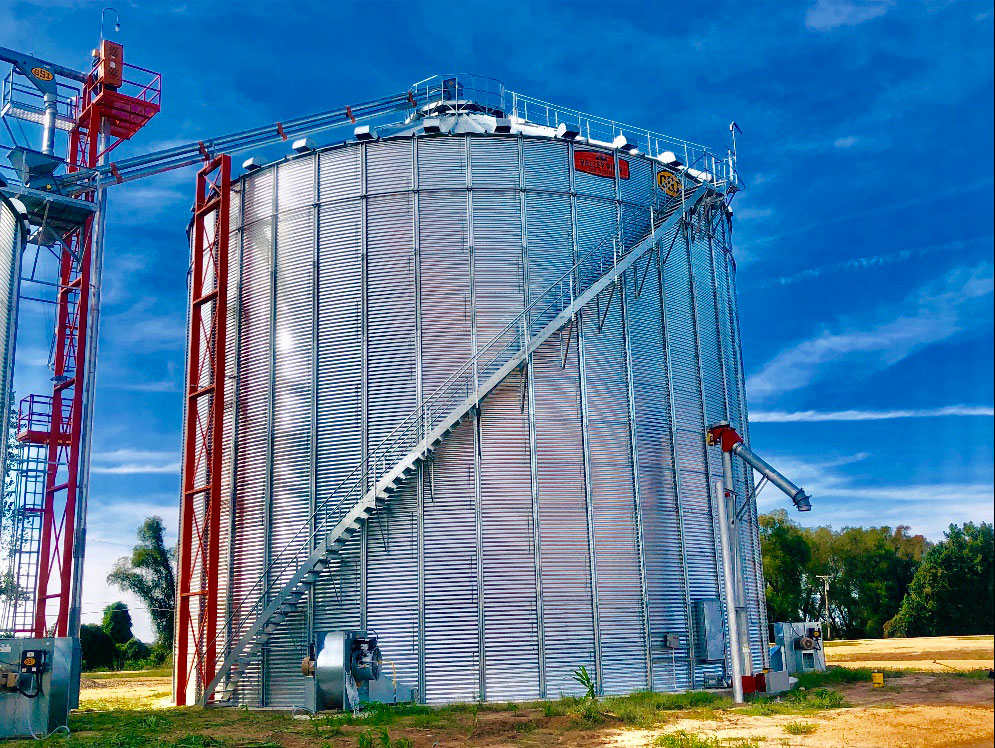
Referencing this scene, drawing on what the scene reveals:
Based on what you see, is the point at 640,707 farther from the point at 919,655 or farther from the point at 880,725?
the point at 919,655

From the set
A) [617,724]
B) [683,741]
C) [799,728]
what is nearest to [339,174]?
[617,724]

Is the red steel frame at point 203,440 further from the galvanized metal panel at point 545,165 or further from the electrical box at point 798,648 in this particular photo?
the electrical box at point 798,648

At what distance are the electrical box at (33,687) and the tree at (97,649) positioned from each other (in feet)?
179

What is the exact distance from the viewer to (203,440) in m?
35.4

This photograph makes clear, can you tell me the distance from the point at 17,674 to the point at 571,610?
50.9 feet

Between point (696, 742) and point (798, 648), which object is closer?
point (696, 742)

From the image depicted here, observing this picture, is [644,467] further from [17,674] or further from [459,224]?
[17,674]

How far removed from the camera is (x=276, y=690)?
30.3 metres

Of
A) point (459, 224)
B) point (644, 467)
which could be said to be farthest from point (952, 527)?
point (459, 224)

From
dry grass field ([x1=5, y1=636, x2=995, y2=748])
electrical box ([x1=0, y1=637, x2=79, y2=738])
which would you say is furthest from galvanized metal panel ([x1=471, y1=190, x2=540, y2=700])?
electrical box ([x1=0, y1=637, x2=79, y2=738])

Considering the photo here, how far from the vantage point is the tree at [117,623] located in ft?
258

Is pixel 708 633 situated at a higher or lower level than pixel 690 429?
lower

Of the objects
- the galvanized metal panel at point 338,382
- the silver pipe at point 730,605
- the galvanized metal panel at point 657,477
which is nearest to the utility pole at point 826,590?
the galvanized metal panel at point 657,477

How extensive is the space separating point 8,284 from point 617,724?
2318 cm
